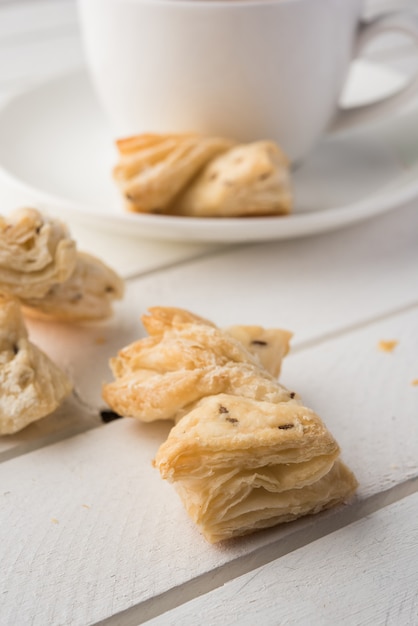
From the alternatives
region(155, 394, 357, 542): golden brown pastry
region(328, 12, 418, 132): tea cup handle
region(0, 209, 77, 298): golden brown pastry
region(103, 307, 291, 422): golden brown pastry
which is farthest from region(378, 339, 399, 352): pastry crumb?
region(328, 12, 418, 132): tea cup handle

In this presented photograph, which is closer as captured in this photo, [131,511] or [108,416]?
[131,511]

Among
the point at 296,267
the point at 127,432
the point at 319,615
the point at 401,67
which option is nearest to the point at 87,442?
the point at 127,432

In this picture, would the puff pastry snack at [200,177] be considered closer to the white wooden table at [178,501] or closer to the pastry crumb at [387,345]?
the white wooden table at [178,501]

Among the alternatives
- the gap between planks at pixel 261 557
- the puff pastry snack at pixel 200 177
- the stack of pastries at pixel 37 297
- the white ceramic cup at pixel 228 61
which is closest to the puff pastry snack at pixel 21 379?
the stack of pastries at pixel 37 297

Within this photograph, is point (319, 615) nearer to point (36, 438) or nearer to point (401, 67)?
point (36, 438)

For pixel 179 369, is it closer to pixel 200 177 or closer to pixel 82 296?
pixel 82 296

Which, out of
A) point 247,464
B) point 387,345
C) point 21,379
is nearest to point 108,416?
point 21,379
